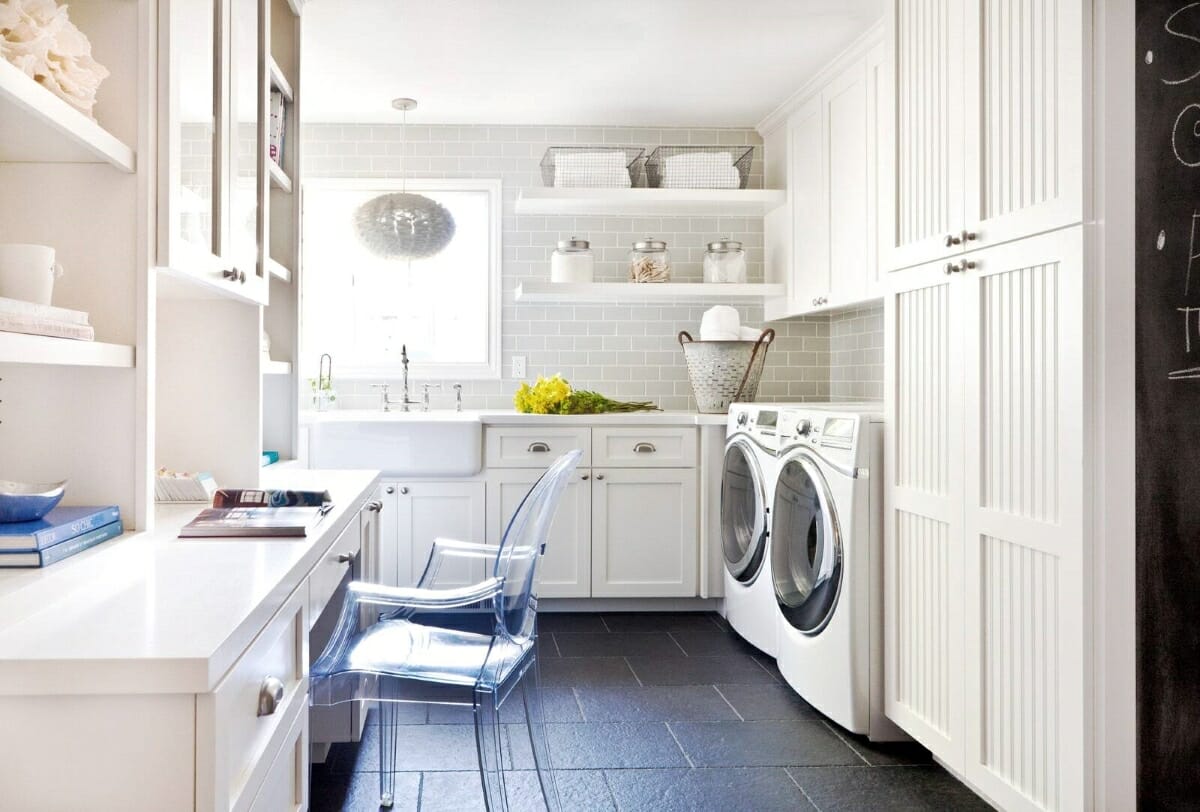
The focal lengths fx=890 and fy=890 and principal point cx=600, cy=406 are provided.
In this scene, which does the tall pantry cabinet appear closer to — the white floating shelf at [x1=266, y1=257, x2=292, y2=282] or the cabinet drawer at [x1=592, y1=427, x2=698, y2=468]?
the cabinet drawer at [x1=592, y1=427, x2=698, y2=468]

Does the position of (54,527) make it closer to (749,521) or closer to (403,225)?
(749,521)

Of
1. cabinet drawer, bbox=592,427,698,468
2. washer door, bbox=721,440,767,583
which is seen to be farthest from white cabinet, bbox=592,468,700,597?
washer door, bbox=721,440,767,583

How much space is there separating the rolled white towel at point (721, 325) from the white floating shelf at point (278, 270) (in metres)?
1.91

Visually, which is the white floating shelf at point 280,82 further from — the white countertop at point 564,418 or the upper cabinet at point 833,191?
the upper cabinet at point 833,191

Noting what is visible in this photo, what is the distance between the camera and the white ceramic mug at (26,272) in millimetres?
1327

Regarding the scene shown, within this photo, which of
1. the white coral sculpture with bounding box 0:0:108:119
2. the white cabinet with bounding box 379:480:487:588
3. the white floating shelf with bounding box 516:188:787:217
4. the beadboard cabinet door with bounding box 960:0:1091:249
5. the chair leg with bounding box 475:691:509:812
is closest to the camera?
the white coral sculpture with bounding box 0:0:108:119

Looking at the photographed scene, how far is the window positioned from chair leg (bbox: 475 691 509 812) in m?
2.18

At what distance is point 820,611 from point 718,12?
2.03 metres

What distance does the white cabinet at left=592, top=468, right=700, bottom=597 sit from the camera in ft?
12.8

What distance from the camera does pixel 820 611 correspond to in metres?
2.74

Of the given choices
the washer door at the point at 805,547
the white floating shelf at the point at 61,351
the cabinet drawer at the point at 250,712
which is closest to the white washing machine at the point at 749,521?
the washer door at the point at 805,547

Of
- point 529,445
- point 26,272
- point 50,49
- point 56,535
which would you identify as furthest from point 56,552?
point 529,445

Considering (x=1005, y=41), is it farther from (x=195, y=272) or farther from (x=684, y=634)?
(x=684, y=634)

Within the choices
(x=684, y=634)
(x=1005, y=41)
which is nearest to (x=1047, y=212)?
(x=1005, y=41)
